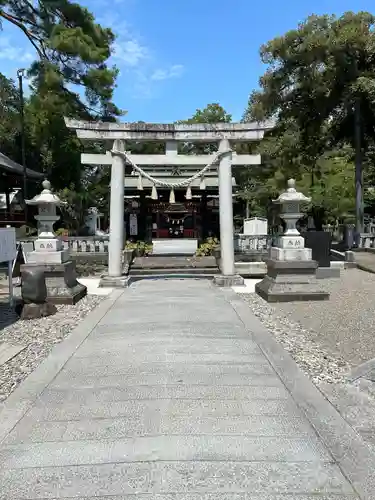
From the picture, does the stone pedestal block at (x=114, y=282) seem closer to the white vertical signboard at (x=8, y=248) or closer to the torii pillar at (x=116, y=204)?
the torii pillar at (x=116, y=204)

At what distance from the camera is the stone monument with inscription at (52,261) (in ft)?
30.5

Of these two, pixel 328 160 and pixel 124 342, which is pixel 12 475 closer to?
pixel 124 342

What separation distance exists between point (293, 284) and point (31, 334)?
5.44 metres

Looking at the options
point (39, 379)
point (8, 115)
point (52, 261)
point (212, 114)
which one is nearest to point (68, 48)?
point (8, 115)

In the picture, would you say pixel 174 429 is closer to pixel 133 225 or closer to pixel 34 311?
pixel 34 311

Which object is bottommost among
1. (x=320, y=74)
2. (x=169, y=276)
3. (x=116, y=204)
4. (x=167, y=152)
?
(x=169, y=276)

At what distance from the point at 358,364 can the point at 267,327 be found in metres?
2.00

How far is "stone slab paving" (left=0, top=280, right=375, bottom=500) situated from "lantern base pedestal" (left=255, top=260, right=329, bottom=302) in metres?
3.61

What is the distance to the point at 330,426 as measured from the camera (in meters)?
3.45

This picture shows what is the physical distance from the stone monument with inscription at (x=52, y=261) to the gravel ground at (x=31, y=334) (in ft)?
1.21

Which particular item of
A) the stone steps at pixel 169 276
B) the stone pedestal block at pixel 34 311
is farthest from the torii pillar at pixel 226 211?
the stone pedestal block at pixel 34 311

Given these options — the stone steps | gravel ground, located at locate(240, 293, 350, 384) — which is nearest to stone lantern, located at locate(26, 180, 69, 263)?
the stone steps

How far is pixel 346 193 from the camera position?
28.7 meters

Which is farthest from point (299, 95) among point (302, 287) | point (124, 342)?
point (124, 342)
